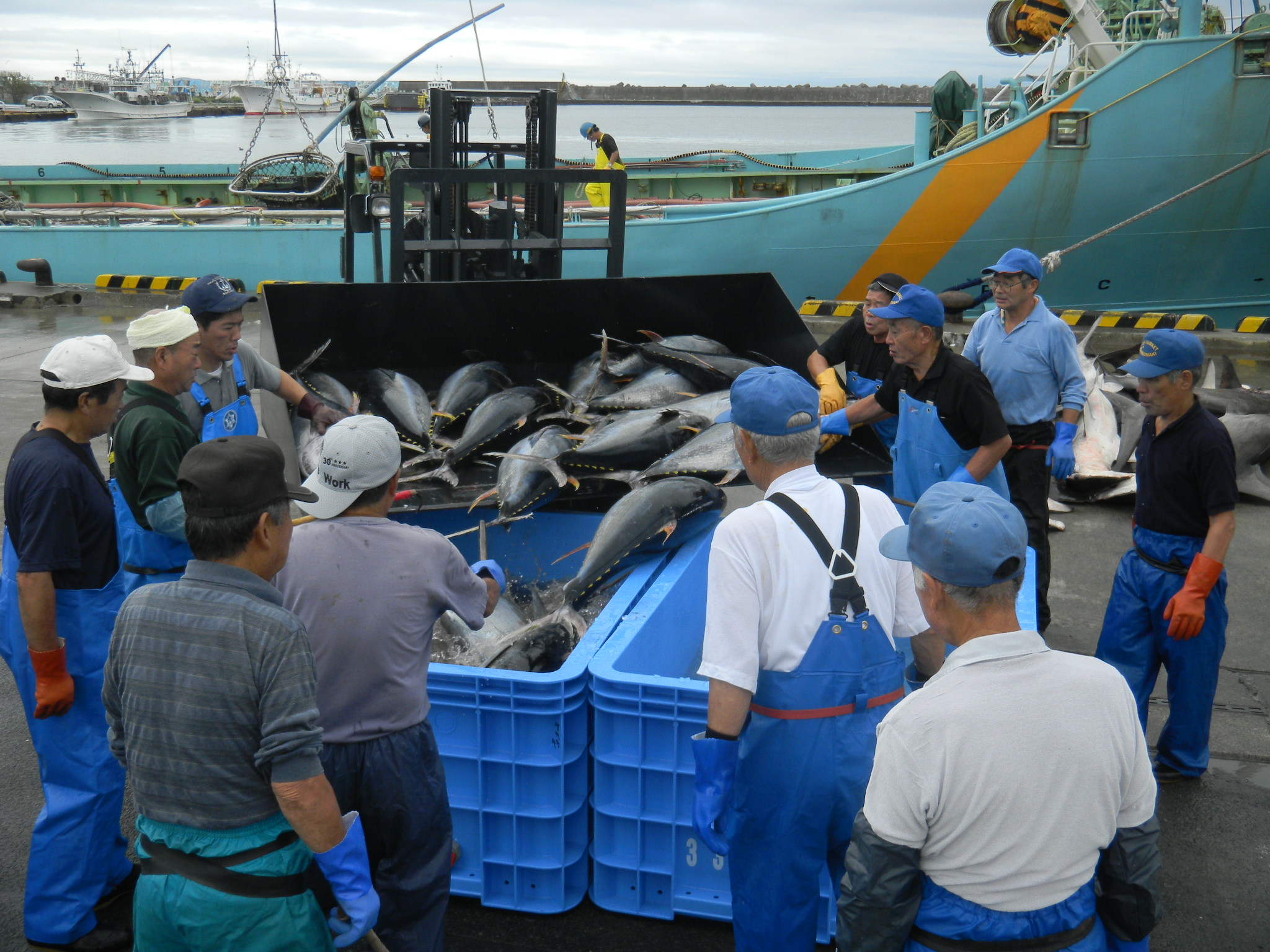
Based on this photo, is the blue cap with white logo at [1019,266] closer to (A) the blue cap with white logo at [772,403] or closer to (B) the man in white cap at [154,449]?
(A) the blue cap with white logo at [772,403]

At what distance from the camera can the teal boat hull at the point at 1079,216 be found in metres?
10.1

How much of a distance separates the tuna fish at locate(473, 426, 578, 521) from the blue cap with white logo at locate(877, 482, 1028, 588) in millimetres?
2537

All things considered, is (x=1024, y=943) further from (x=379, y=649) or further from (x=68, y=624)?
(x=68, y=624)

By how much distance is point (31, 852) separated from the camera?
2674mm

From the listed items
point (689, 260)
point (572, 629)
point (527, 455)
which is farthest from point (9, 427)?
point (689, 260)

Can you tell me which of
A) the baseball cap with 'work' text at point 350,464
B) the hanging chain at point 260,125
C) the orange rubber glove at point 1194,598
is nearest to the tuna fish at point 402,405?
the baseball cap with 'work' text at point 350,464

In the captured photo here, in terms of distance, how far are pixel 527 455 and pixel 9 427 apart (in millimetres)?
5687

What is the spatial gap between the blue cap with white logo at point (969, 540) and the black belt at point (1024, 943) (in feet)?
1.83

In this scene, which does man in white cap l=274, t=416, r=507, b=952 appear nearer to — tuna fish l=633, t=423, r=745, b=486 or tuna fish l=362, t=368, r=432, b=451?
tuna fish l=633, t=423, r=745, b=486

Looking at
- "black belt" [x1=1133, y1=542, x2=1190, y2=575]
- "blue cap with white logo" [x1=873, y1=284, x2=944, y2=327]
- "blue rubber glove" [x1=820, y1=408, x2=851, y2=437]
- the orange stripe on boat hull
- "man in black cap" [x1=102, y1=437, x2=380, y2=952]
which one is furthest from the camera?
the orange stripe on boat hull

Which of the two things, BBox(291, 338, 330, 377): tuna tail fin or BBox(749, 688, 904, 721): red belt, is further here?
BBox(291, 338, 330, 377): tuna tail fin

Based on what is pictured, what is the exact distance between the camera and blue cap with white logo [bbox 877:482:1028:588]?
152 cm

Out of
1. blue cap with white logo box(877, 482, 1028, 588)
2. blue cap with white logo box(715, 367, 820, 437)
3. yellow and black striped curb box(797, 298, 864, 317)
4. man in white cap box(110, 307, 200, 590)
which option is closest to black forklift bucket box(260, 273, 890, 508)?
man in white cap box(110, 307, 200, 590)

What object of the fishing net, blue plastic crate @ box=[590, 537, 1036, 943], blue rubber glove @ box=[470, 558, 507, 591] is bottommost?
blue plastic crate @ box=[590, 537, 1036, 943]
